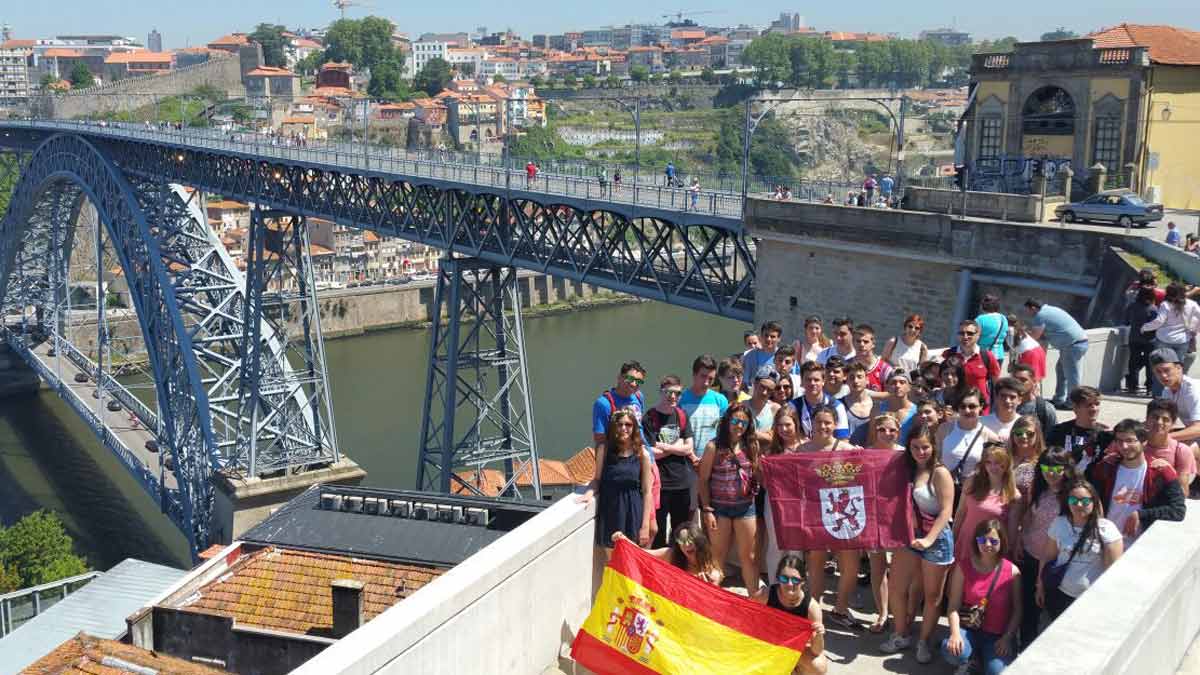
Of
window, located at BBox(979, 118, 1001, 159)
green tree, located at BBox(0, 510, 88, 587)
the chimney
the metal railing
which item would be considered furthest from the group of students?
green tree, located at BBox(0, 510, 88, 587)

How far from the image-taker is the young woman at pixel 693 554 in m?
5.10

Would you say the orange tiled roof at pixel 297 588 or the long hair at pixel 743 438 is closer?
the long hair at pixel 743 438

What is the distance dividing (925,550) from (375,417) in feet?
114

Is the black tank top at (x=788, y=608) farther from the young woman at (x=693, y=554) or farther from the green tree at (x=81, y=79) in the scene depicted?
the green tree at (x=81, y=79)

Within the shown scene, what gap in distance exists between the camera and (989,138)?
62.1 ft

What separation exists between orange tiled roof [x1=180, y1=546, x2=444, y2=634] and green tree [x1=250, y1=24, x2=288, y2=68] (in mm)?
114349

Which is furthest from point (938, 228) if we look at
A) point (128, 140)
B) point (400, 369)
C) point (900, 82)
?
point (900, 82)

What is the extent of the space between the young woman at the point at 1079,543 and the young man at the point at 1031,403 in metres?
1.32

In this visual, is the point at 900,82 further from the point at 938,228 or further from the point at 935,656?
the point at 935,656

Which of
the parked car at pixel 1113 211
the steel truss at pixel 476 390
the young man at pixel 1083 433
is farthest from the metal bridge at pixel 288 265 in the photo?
the young man at pixel 1083 433

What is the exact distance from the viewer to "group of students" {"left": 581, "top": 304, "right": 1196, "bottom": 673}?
16.1ft

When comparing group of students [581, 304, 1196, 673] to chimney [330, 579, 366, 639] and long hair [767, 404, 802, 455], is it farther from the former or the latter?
chimney [330, 579, 366, 639]

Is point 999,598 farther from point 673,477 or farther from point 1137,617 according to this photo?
point 673,477

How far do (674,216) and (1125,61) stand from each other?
6325 mm
